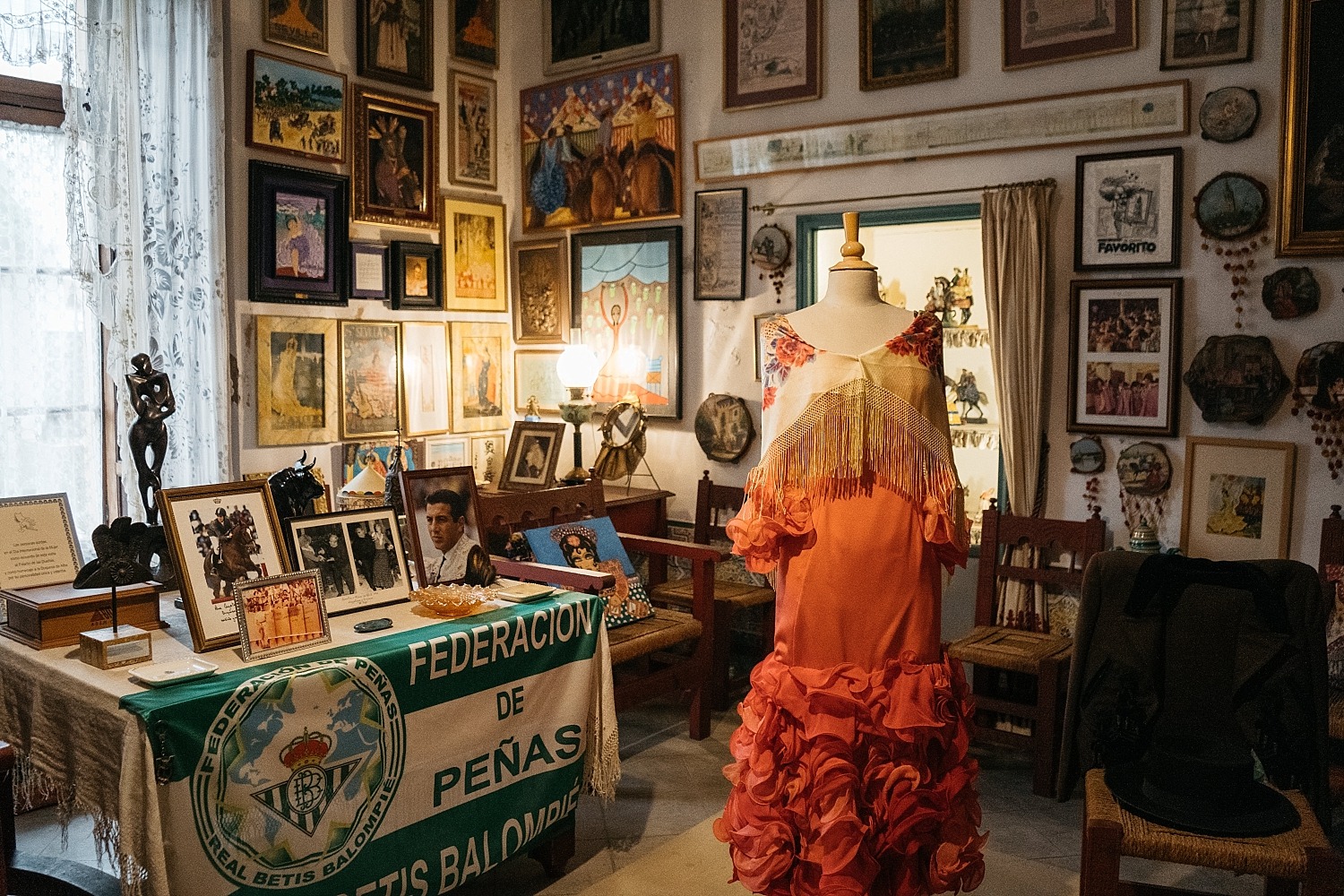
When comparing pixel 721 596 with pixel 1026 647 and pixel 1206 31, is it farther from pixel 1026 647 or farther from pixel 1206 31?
pixel 1206 31

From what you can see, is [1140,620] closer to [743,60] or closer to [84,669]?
[84,669]

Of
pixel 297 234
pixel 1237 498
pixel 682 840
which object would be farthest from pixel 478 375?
pixel 1237 498

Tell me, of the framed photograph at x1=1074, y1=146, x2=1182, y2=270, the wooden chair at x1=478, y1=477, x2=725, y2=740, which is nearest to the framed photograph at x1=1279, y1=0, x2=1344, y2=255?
the framed photograph at x1=1074, y1=146, x2=1182, y2=270

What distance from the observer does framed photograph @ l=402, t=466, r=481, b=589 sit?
3496 mm

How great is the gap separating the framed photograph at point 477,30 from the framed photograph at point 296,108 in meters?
0.84

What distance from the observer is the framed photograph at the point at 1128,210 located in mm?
4270

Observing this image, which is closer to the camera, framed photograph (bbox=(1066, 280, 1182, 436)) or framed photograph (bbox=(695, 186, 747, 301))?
framed photograph (bbox=(1066, 280, 1182, 436))

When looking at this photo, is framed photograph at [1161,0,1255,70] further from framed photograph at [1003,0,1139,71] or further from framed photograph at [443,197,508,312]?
framed photograph at [443,197,508,312]

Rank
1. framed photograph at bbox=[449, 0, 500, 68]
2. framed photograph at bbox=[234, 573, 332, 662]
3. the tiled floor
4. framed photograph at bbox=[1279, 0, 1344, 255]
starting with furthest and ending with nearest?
framed photograph at bbox=[449, 0, 500, 68] → framed photograph at bbox=[1279, 0, 1344, 255] → the tiled floor → framed photograph at bbox=[234, 573, 332, 662]

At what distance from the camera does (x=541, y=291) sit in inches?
245

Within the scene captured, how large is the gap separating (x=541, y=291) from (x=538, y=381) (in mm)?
502

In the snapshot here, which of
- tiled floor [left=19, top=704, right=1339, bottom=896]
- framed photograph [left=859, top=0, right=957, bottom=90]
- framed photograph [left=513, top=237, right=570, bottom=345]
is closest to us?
tiled floor [left=19, top=704, right=1339, bottom=896]

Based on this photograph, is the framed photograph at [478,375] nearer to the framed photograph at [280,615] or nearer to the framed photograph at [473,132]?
the framed photograph at [473,132]

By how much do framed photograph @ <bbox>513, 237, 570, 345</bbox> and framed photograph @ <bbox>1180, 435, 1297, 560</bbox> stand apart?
10.8 ft
